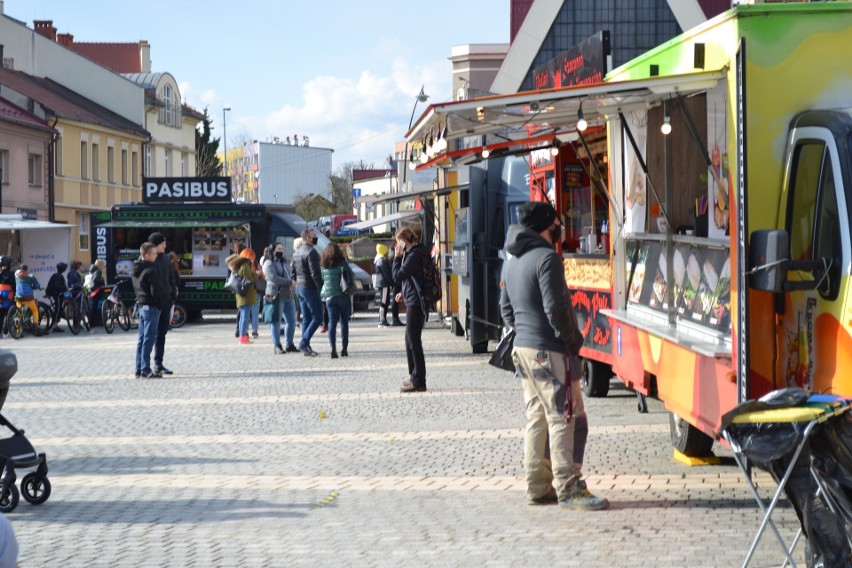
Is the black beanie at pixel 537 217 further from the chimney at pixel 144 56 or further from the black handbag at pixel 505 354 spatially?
the chimney at pixel 144 56

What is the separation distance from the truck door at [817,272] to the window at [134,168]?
185 ft

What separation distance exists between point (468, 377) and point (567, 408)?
860 centimetres

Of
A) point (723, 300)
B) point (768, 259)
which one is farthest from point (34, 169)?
point (768, 259)

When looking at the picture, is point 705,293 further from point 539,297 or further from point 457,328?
point 457,328

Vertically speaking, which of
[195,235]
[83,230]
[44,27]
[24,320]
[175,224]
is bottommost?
[24,320]

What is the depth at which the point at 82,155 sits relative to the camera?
54.9 metres

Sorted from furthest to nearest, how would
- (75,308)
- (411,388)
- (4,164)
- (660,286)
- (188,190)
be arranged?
(4,164)
(188,190)
(75,308)
(411,388)
(660,286)

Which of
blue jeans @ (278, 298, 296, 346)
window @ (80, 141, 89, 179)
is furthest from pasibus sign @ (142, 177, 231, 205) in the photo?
window @ (80, 141, 89, 179)

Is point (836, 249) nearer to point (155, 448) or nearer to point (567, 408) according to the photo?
point (567, 408)

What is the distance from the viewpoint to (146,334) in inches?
680

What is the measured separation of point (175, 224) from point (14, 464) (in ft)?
77.7

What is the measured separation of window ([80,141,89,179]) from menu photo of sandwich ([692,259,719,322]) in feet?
160

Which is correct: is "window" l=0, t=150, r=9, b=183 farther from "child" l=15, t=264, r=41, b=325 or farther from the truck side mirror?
the truck side mirror

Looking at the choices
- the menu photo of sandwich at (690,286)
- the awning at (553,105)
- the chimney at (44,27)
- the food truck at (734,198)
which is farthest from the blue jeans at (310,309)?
the chimney at (44,27)
